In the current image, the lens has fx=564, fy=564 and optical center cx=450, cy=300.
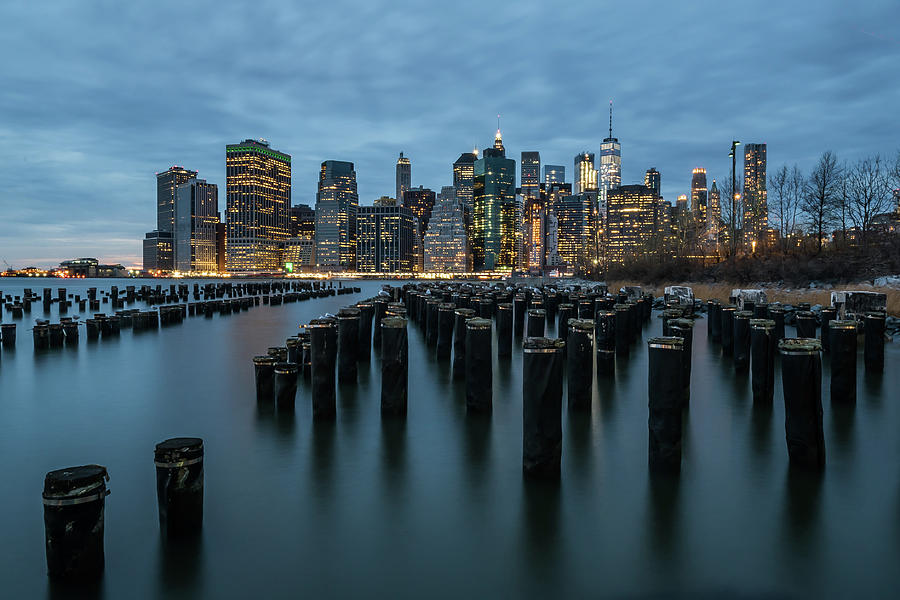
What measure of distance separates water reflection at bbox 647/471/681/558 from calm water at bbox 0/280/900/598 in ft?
0.09

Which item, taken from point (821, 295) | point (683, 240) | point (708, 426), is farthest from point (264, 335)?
point (683, 240)

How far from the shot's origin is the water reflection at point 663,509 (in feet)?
19.6

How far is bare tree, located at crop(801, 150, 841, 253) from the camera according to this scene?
171 ft

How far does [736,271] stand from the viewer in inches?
1917

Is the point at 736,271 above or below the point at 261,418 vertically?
above

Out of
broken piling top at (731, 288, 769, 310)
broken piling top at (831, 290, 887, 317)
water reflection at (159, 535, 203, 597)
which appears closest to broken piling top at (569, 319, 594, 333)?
water reflection at (159, 535, 203, 597)

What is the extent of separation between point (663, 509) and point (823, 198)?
56.2 meters

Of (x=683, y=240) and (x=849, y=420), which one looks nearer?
(x=849, y=420)

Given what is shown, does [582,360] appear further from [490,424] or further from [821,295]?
[821,295]

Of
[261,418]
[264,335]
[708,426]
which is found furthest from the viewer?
[264,335]

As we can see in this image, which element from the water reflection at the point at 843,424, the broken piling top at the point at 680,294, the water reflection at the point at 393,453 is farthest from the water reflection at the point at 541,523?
the broken piling top at the point at 680,294

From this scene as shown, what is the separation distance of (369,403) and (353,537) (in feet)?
19.0

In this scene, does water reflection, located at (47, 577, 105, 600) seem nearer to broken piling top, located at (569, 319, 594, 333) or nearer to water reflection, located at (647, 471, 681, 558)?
water reflection, located at (647, 471, 681, 558)

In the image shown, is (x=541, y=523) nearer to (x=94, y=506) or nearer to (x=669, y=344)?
(x=669, y=344)
